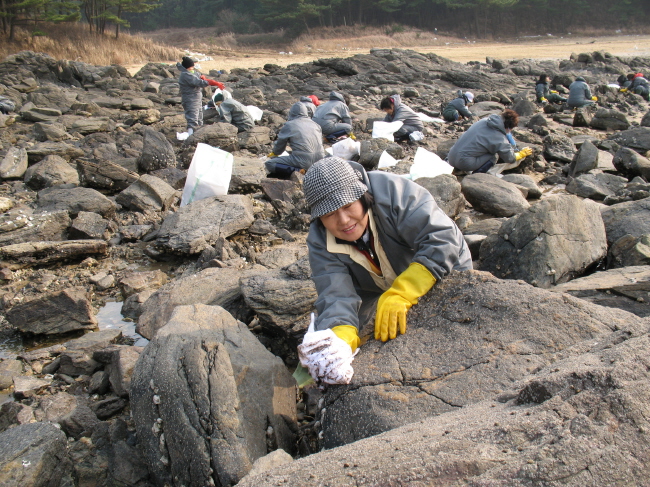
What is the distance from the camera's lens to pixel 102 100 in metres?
12.6

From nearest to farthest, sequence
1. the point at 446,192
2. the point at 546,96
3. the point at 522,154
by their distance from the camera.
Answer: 1. the point at 446,192
2. the point at 522,154
3. the point at 546,96

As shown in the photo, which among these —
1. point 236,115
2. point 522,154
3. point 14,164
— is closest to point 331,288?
point 522,154

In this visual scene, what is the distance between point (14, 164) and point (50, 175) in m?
0.81

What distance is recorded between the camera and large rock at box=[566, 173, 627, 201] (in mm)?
6305

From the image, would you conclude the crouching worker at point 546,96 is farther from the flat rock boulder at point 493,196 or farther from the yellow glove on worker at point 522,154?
the flat rock boulder at point 493,196

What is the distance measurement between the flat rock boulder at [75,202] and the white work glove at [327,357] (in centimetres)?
448

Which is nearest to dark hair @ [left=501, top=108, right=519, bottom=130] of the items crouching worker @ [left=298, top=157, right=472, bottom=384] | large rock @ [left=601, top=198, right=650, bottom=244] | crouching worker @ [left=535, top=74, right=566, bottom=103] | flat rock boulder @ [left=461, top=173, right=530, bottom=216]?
flat rock boulder @ [left=461, top=173, right=530, bottom=216]

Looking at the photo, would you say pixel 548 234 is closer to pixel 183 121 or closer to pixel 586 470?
pixel 586 470

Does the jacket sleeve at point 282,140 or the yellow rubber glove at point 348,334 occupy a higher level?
the jacket sleeve at point 282,140

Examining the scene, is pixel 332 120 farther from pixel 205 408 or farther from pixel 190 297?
pixel 205 408

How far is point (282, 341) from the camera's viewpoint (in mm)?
3357

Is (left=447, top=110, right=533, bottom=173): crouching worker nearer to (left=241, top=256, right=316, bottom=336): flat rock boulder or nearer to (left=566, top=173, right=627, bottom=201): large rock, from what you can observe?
(left=566, top=173, right=627, bottom=201): large rock

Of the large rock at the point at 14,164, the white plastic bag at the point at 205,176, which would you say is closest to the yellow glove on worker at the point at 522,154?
the white plastic bag at the point at 205,176

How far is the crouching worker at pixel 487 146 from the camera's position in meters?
7.10
